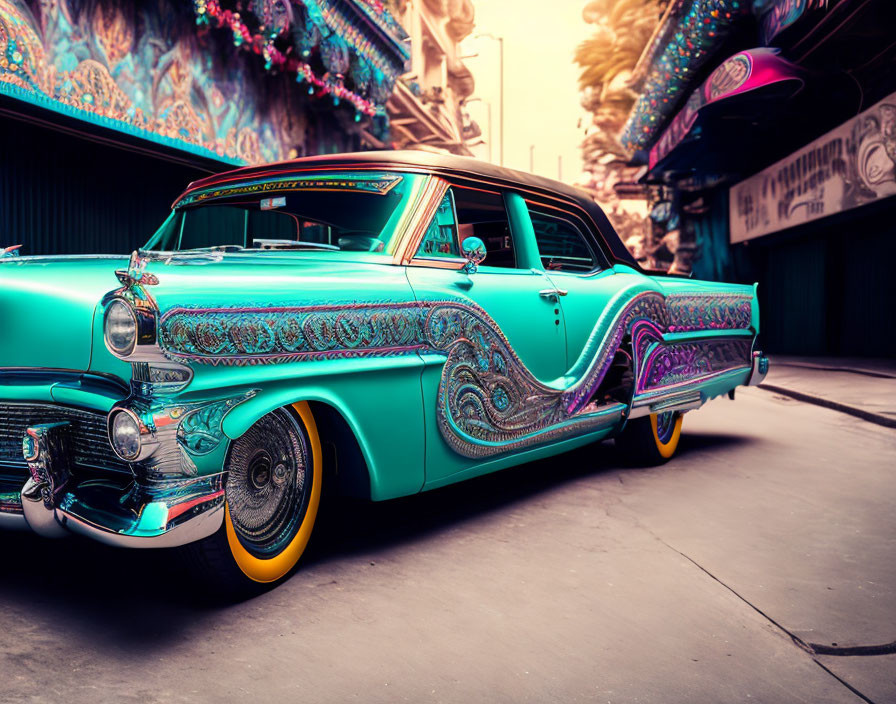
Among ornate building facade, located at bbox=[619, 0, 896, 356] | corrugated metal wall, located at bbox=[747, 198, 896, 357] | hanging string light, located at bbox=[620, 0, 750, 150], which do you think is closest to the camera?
ornate building facade, located at bbox=[619, 0, 896, 356]

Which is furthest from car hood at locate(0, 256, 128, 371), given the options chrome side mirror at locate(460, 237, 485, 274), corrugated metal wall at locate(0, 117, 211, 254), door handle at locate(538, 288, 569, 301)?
corrugated metal wall at locate(0, 117, 211, 254)

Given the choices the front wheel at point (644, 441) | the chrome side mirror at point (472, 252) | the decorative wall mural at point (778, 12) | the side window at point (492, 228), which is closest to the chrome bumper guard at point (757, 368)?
the front wheel at point (644, 441)

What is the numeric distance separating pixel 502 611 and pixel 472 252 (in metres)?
1.57

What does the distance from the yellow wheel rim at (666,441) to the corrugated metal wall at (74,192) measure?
595cm

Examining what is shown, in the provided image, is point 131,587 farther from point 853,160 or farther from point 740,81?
point 853,160

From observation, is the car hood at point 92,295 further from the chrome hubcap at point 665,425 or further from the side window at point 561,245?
the chrome hubcap at point 665,425

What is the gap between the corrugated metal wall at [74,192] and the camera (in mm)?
7594

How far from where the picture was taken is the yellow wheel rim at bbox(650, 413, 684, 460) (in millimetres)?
5320

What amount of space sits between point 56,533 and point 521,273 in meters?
2.45

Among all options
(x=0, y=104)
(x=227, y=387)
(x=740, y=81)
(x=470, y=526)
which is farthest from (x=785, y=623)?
(x=740, y=81)

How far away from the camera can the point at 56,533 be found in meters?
2.43

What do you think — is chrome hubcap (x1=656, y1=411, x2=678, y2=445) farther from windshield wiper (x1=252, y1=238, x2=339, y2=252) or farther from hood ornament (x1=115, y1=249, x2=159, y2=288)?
hood ornament (x1=115, y1=249, x2=159, y2=288)

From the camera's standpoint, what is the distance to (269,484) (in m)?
2.91

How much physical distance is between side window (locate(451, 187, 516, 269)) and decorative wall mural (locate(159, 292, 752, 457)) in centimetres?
60
